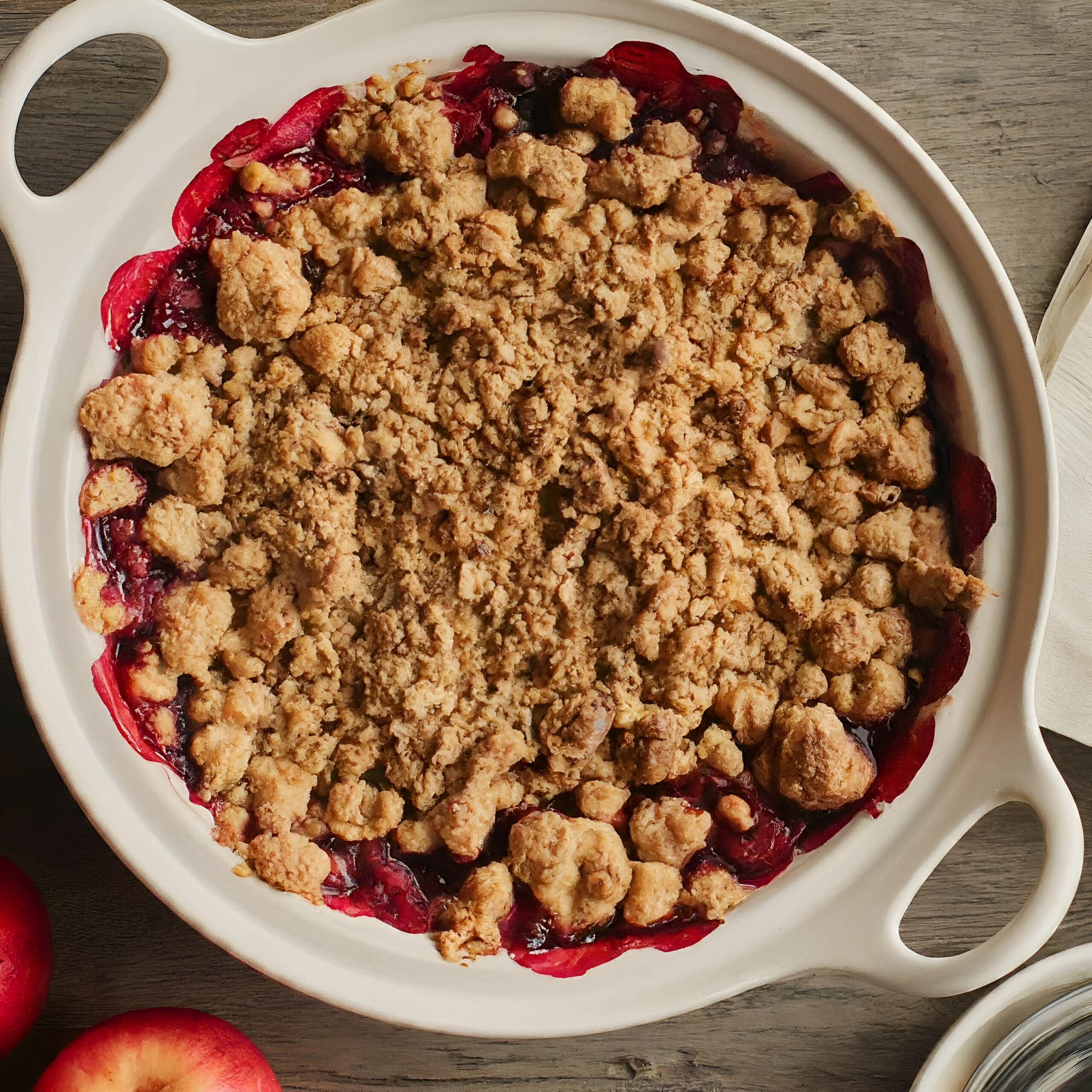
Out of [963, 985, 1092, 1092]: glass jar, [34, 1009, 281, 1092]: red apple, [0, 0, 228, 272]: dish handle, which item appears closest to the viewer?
[0, 0, 228, 272]: dish handle

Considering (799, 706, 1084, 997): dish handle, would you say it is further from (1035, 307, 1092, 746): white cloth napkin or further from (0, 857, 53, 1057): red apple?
(0, 857, 53, 1057): red apple

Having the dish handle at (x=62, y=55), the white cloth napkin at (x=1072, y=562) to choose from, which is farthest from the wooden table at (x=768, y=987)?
the dish handle at (x=62, y=55)

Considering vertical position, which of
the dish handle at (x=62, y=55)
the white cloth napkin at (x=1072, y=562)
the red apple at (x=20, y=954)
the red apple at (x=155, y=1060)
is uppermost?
the dish handle at (x=62, y=55)

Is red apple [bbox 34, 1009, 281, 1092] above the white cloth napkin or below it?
below

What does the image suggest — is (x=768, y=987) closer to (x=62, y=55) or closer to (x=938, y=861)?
(x=938, y=861)

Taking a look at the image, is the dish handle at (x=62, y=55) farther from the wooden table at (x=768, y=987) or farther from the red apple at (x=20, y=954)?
the red apple at (x=20, y=954)

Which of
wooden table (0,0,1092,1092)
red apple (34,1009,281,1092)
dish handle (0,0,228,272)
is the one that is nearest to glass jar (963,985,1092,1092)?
wooden table (0,0,1092,1092)

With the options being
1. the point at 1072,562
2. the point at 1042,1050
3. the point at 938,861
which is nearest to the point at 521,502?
the point at 938,861
